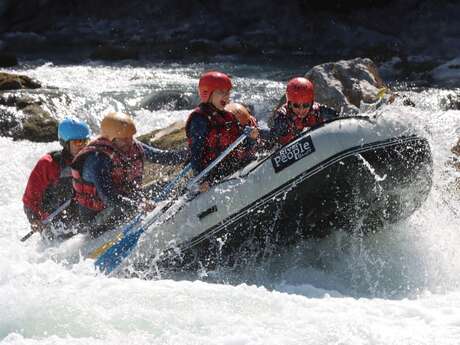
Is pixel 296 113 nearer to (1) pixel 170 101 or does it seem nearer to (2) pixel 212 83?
(2) pixel 212 83

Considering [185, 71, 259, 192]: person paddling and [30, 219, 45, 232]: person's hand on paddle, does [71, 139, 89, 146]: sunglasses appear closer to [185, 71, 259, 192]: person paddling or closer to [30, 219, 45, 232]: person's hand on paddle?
[30, 219, 45, 232]: person's hand on paddle

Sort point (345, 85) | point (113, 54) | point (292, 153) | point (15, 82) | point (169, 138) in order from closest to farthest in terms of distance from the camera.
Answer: point (292, 153) → point (169, 138) → point (345, 85) → point (15, 82) → point (113, 54)

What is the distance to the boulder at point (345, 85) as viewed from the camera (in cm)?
973

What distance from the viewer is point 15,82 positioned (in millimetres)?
12875

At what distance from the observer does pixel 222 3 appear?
Result: 80.2 ft

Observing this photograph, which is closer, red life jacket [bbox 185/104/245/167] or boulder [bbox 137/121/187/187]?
red life jacket [bbox 185/104/245/167]

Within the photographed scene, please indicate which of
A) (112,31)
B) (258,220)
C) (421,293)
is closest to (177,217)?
(258,220)

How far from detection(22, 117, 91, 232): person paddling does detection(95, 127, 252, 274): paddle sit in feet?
2.68

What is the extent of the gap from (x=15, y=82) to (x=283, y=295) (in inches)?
355

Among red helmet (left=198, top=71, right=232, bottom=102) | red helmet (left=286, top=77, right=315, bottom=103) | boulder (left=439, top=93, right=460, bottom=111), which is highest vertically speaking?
red helmet (left=198, top=71, right=232, bottom=102)

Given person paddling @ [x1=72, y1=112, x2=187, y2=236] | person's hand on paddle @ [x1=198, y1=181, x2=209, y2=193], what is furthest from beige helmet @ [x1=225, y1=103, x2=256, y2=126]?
person's hand on paddle @ [x1=198, y1=181, x2=209, y2=193]

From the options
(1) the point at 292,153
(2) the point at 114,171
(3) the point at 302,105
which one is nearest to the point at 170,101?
(3) the point at 302,105

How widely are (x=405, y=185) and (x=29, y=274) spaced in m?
2.96

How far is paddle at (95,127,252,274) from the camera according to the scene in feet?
18.8
